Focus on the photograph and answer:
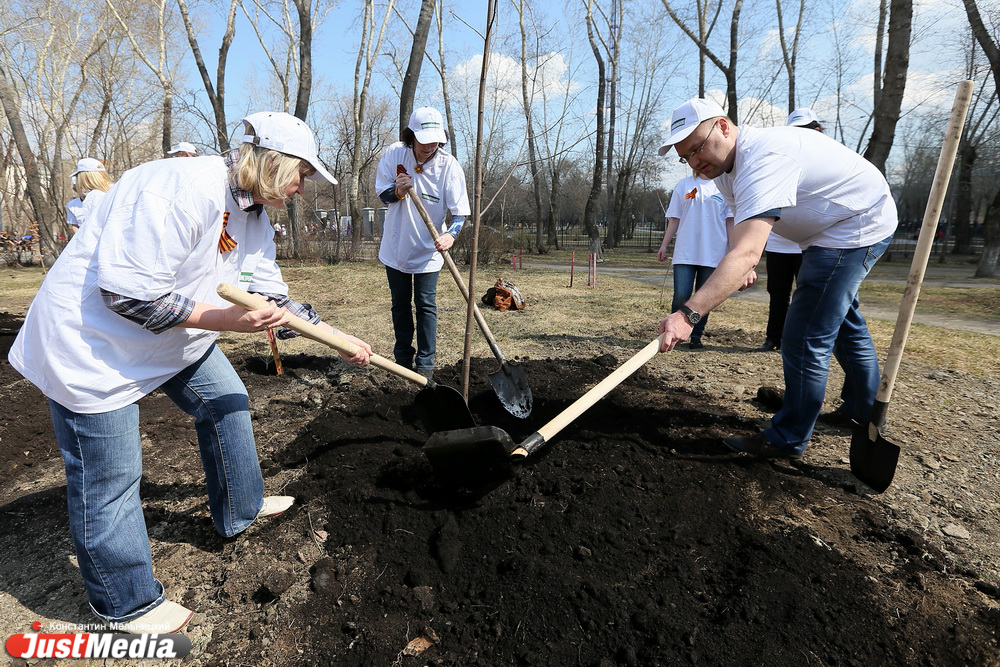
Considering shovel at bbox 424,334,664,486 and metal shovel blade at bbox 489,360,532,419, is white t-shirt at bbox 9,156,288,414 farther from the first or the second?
metal shovel blade at bbox 489,360,532,419

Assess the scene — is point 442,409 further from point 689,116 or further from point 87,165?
point 87,165

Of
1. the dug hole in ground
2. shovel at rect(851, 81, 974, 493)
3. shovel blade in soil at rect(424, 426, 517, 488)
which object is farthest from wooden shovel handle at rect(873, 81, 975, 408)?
shovel blade in soil at rect(424, 426, 517, 488)

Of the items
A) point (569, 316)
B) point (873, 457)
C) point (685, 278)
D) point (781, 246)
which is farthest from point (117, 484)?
point (569, 316)

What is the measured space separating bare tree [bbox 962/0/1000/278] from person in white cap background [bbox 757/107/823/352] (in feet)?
33.7

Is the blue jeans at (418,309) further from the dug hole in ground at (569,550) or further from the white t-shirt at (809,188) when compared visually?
the white t-shirt at (809,188)

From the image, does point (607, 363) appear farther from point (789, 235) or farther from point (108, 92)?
point (108, 92)

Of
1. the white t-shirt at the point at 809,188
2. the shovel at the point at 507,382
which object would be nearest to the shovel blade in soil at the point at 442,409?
the shovel at the point at 507,382

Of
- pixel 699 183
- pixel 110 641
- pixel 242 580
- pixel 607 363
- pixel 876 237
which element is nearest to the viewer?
pixel 110 641

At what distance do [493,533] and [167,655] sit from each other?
1268mm

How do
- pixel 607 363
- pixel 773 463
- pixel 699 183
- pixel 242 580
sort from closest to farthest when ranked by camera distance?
1. pixel 242 580
2. pixel 773 463
3. pixel 607 363
4. pixel 699 183

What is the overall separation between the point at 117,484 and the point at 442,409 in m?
1.60

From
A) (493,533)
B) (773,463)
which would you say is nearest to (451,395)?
(493,533)

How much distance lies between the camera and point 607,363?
4.70 m

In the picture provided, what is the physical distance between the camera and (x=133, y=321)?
165 centimetres
